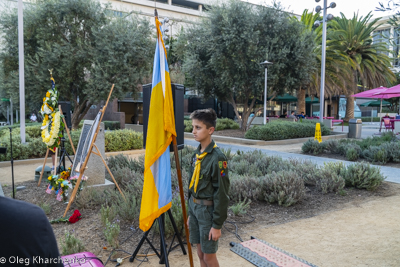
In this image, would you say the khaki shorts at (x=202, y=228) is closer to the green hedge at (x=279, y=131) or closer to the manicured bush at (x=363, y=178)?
the manicured bush at (x=363, y=178)

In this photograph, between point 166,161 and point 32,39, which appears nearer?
point 166,161

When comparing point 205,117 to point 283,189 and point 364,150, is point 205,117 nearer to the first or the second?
point 283,189

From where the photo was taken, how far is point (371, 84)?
1173 inches

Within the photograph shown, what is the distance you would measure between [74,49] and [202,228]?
15663 millimetres

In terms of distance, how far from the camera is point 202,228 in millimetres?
2908

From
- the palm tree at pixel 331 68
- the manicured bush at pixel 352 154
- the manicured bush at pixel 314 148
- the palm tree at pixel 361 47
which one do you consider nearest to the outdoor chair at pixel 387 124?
the palm tree at pixel 331 68

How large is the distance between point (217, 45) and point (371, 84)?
1900 centimetres

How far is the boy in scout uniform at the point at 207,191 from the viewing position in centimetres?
280

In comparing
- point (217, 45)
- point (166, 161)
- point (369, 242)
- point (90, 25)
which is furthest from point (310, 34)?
point (166, 161)

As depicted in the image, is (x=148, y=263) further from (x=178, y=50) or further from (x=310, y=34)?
(x=178, y=50)

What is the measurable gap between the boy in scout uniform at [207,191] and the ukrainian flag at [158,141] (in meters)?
0.40

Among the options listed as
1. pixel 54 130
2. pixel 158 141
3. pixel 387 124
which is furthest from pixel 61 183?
pixel 387 124

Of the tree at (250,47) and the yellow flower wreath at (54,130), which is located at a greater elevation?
the tree at (250,47)

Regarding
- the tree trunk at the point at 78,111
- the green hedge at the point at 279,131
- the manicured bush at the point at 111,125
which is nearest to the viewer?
the green hedge at the point at 279,131
